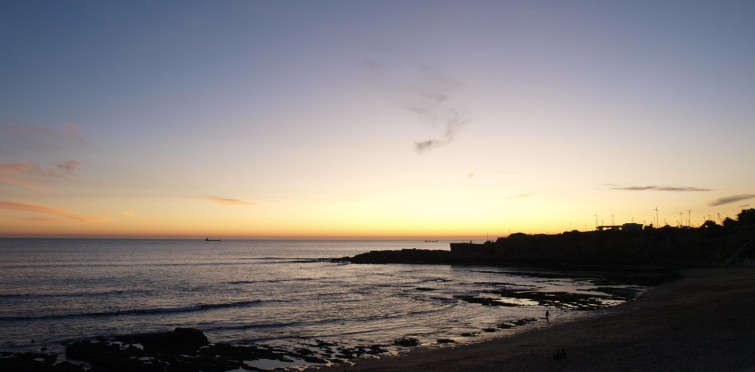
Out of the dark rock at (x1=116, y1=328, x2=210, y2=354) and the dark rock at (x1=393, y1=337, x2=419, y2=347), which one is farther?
the dark rock at (x1=393, y1=337, x2=419, y2=347)

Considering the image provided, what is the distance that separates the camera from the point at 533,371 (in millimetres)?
14875

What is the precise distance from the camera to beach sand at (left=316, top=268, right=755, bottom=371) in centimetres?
1474

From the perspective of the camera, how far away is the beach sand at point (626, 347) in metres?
14.7

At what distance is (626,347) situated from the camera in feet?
57.4

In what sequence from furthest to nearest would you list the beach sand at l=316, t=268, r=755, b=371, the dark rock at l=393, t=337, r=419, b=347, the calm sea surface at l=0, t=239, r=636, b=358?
1. the calm sea surface at l=0, t=239, r=636, b=358
2. the dark rock at l=393, t=337, r=419, b=347
3. the beach sand at l=316, t=268, r=755, b=371

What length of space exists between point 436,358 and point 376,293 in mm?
27589

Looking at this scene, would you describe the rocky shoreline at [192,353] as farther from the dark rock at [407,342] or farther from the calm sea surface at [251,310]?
the calm sea surface at [251,310]

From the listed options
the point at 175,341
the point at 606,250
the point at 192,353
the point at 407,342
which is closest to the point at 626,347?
the point at 407,342

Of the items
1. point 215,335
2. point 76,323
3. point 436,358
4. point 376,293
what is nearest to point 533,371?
point 436,358

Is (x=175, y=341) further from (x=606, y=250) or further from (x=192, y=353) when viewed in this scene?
(x=606, y=250)

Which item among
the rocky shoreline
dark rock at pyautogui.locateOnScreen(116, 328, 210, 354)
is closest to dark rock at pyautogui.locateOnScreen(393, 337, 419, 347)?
the rocky shoreline

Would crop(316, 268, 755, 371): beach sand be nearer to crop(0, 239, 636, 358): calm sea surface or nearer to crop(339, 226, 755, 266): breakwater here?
crop(0, 239, 636, 358): calm sea surface

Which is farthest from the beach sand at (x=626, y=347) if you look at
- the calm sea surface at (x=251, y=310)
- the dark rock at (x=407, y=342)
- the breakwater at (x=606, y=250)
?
the breakwater at (x=606, y=250)

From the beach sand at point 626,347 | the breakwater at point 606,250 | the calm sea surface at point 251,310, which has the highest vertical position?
the breakwater at point 606,250
